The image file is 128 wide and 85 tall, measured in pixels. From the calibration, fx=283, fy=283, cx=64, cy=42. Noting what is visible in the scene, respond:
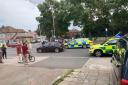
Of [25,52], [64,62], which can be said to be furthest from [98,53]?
[25,52]

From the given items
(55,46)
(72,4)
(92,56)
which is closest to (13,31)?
(72,4)

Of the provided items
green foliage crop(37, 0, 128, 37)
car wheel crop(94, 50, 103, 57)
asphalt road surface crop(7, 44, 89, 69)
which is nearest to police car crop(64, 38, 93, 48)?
asphalt road surface crop(7, 44, 89, 69)

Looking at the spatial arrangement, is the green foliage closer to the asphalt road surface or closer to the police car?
the police car

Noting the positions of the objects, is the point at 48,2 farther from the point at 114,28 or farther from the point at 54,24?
the point at 114,28

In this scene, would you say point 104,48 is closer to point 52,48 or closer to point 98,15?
point 52,48

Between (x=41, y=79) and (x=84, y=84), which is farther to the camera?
(x=41, y=79)

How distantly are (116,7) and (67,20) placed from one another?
57.3ft

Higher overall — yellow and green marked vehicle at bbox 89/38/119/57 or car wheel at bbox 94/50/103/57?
yellow and green marked vehicle at bbox 89/38/119/57

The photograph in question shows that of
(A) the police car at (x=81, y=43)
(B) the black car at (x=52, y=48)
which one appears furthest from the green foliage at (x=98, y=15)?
(B) the black car at (x=52, y=48)

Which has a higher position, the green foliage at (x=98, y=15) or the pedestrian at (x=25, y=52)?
the green foliage at (x=98, y=15)

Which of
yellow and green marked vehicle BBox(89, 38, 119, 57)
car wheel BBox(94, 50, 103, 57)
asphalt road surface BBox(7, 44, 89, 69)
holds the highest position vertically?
yellow and green marked vehicle BBox(89, 38, 119, 57)

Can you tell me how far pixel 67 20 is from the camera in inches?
2699

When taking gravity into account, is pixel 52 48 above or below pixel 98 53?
above

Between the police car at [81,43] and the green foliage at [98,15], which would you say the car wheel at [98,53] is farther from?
the green foliage at [98,15]
